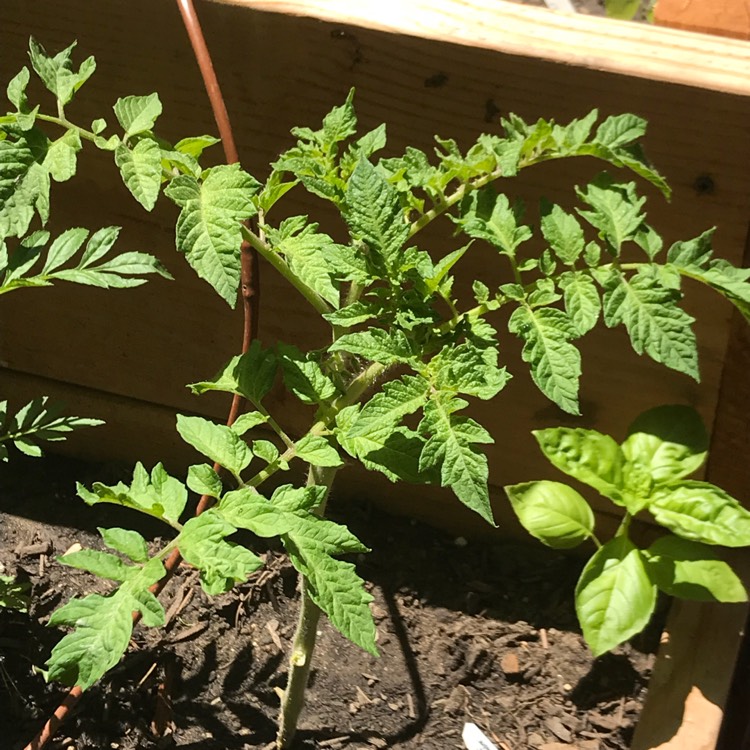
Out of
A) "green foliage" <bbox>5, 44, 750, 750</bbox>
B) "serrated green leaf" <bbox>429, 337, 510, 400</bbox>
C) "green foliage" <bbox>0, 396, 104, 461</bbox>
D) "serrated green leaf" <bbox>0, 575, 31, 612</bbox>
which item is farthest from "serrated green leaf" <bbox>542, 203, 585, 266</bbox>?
"serrated green leaf" <bbox>0, 575, 31, 612</bbox>

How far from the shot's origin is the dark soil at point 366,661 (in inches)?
47.9

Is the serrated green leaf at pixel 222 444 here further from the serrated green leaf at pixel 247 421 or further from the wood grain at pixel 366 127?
the wood grain at pixel 366 127

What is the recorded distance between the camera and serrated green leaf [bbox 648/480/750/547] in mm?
997

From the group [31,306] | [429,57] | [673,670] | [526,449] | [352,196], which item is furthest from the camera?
[31,306]

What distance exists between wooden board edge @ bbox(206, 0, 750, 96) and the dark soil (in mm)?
802

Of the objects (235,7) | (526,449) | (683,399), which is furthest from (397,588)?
(235,7)

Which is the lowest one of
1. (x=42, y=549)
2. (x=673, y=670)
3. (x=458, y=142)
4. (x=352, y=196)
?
(x=42, y=549)

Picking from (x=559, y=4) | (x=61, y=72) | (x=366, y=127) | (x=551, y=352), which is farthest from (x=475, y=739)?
(x=559, y=4)

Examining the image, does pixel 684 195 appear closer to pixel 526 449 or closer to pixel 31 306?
pixel 526 449

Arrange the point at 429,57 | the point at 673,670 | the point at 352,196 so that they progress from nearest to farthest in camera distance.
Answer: the point at 352,196, the point at 429,57, the point at 673,670

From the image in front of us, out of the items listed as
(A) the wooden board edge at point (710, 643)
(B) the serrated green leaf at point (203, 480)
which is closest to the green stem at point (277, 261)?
(B) the serrated green leaf at point (203, 480)

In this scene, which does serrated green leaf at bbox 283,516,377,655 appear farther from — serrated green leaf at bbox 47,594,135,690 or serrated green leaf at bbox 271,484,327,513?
serrated green leaf at bbox 47,594,135,690

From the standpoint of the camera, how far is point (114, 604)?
2.64ft

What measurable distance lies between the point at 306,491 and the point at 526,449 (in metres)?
0.59
